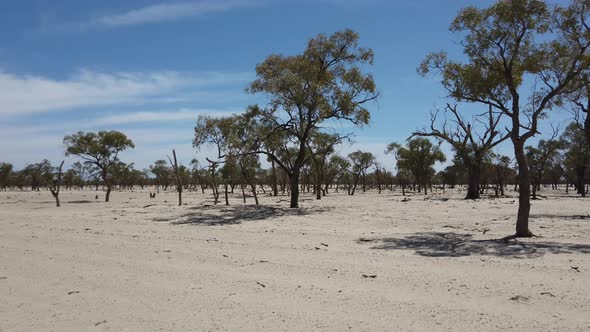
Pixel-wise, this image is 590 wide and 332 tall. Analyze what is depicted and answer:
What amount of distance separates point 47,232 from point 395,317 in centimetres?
1340

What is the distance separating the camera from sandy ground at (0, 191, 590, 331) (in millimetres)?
5184

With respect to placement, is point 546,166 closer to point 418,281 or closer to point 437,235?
point 437,235

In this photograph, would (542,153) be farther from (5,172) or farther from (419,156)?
(5,172)

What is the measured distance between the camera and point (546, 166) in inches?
2479

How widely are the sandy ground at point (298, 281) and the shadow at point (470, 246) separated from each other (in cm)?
3

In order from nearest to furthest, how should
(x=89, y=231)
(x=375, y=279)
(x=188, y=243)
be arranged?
1. (x=375, y=279)
2. (x=188, y=243)
3. (x=89, y=231)

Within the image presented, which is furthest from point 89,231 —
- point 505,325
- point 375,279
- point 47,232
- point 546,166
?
point 546,166

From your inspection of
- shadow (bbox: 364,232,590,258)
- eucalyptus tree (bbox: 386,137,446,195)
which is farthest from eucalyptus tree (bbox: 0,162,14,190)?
shadow (bbox: 364,232,590,258)

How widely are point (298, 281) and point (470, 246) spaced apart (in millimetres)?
5318

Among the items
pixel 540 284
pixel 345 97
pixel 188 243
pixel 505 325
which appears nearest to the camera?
pixel 505 325

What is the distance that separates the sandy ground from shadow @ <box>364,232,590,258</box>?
26mm

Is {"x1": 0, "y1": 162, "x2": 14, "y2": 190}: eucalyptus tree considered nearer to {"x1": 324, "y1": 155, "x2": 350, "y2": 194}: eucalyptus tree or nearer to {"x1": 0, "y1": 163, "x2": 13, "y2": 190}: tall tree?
{"x1": 0, "y1": 163, "x2": 13, "y2": 190}: tall tree

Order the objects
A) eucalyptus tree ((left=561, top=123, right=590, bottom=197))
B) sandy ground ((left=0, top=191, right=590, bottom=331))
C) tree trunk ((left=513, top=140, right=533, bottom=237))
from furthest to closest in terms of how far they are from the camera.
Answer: eucalyptus tree ((left=561, top=123, right=590, bottom=197))
tree trunk ((left=513, top=140, right=533, bottom=237))
sandy ground ((left=0, top=191, right=590, bottom=331))

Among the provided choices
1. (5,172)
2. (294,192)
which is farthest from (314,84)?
(5,172)
